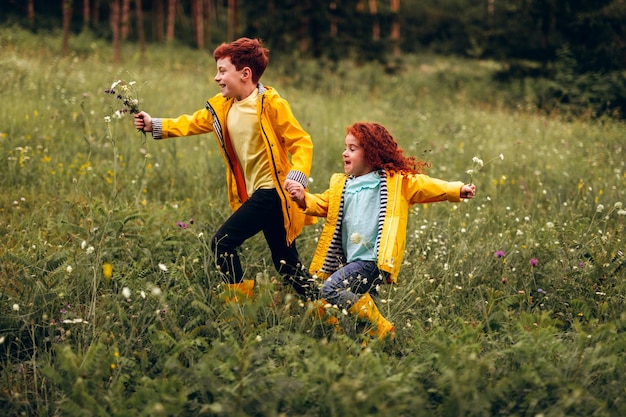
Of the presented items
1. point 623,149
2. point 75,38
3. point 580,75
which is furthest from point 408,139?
point 75,38

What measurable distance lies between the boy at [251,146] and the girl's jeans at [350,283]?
36cm

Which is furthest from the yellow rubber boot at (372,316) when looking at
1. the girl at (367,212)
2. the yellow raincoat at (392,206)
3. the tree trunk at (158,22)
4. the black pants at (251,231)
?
the tree trunk at (158,22)

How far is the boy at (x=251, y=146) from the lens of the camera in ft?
12.9

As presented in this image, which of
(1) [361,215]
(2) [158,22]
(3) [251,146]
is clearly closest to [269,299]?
A: (1) [361,215]

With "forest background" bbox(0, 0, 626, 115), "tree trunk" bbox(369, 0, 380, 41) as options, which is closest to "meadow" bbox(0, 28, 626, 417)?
"forest background" bbox(0, 0, 626, 115)

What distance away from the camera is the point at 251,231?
399 cm

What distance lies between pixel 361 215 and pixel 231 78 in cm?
126

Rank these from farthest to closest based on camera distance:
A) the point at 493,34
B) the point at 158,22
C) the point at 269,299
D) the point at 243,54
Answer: the point at 158,22
the point at 493,34
the point at 243,54
the point at 269,299

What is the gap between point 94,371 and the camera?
9.20ft

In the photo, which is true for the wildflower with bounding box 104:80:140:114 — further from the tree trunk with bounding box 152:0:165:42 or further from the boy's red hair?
the tree trunk with bounding box 152:0:165:42

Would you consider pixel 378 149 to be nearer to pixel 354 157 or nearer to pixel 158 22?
pixel 354 157

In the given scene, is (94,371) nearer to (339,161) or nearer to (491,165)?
(339,161)

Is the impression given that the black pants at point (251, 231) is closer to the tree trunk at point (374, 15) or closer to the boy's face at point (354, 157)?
the boy's face at point (354, 157)

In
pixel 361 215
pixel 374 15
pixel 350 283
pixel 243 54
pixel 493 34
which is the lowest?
pixel 350 283
